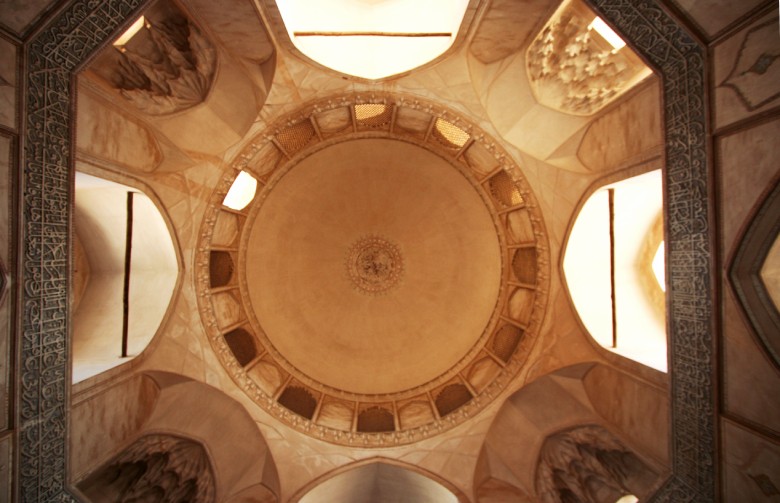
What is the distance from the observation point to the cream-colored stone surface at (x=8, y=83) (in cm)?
552

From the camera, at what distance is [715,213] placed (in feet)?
19.2

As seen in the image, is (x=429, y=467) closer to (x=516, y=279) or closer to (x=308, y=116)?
(x=516, y=279)

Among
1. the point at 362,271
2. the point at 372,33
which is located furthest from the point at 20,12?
the point at 362,271

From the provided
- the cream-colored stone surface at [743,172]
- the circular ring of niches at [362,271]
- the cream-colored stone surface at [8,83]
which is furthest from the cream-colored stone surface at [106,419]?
the cream-colored stone surface at [743,172]

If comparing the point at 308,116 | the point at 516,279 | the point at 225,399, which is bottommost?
the point at 225,399

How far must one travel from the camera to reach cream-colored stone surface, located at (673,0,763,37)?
5.18 metres

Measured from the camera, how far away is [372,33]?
884 centimetres

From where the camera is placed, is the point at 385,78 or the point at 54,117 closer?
the point at 54,117

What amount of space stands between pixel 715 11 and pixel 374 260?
8834 millimetres

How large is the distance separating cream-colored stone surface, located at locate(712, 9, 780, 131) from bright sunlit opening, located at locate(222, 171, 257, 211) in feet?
26.5

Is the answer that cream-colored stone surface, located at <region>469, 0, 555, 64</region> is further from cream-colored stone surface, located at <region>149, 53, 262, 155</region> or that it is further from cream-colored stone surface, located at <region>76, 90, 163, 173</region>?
cream-colored stone surface, located at <region>76, 90, 163, 173</region>

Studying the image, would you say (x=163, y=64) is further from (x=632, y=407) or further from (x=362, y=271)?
(x=632, y=407)

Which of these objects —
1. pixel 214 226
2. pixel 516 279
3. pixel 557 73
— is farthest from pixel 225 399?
pixel 557 73

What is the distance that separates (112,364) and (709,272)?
9.00m
